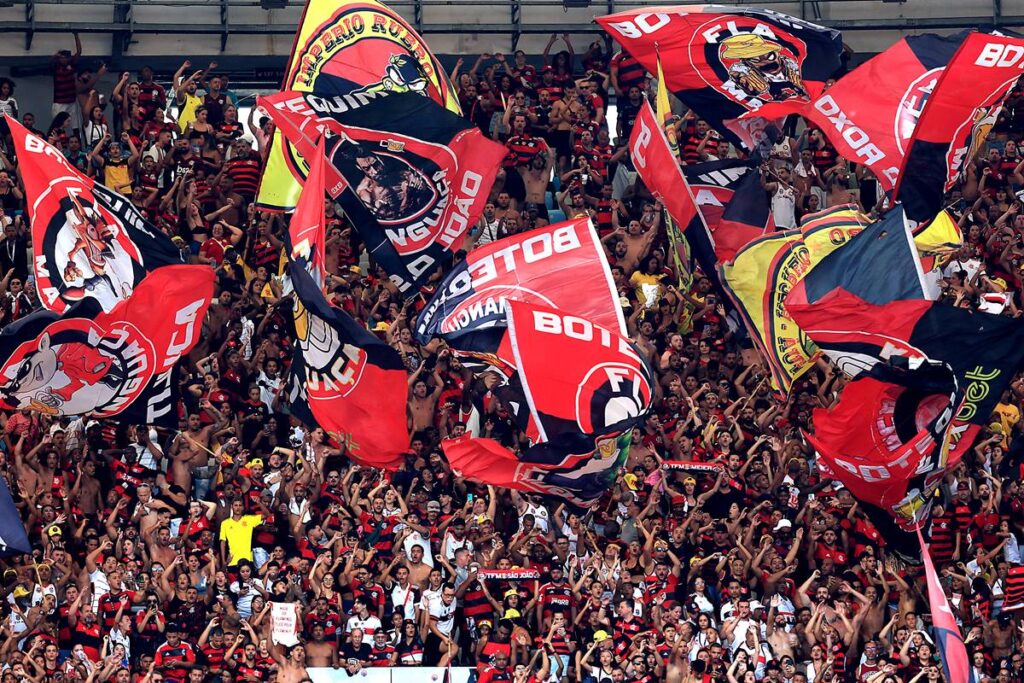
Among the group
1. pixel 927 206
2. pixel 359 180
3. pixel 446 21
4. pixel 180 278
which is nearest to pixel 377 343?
pixel 180 278

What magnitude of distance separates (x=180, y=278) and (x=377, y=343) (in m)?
2.52

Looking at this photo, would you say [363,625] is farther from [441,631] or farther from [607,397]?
[607,397]

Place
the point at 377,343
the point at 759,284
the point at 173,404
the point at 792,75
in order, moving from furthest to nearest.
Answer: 1. the point at 792,75
2. the point at 759,284
3. the point at 173,404
4. the point at 377,343

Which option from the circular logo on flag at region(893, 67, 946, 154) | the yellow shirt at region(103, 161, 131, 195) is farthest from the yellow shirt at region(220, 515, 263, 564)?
the circular logo on flag at region(893, 67, 946, 154)

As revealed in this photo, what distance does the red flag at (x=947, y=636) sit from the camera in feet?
74.8

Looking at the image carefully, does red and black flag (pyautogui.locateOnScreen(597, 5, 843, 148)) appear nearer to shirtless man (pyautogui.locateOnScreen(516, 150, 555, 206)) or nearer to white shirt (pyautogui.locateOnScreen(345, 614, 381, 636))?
shirtless man (pyautogui.locateOnScreen(516, 150, 555, 206))

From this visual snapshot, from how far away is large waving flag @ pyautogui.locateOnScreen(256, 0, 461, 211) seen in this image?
26.6 m

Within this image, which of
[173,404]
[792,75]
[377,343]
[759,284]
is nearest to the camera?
[377,343]

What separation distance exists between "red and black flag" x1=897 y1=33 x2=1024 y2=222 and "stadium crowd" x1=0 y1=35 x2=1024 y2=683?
100 cm

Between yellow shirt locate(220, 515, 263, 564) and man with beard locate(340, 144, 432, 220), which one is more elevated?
man with beard locate(340, 144, 432, 220)

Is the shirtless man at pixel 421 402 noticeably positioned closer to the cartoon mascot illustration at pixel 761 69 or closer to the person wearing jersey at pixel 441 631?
the person wearing jersey at pixel 441 631

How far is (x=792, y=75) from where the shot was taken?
89.7 ft

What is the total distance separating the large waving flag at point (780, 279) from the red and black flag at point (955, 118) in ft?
2.48

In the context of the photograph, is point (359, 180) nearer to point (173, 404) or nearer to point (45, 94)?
point (173, 404)
